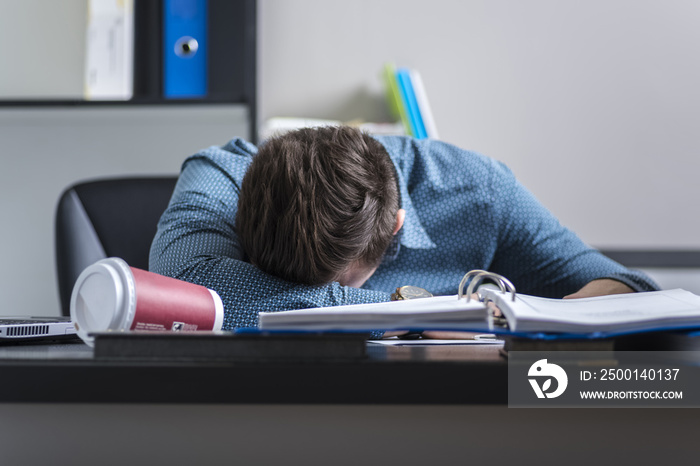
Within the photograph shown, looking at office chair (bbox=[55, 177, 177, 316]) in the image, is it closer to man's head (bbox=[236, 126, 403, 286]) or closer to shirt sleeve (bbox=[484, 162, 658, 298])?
man's head (bbox=[236, 126, 403, 286])

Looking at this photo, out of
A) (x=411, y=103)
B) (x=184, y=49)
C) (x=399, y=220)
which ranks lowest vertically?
(x=399, y=220)

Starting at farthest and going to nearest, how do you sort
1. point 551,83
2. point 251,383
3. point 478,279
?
point 551,83
point 478,279
point 251,383

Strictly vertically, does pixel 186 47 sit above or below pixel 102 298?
above

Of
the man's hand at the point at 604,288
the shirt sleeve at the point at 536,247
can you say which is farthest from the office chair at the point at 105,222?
the man's hand at the point at 604,288

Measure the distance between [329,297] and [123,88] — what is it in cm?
122

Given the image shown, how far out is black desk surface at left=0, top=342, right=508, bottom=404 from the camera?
14.3 inches

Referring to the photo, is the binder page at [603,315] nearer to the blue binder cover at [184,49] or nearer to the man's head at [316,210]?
the man's head at [316,210]

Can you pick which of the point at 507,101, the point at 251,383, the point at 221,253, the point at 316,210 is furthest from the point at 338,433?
the point at 507,101

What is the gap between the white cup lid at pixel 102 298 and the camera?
0.43m

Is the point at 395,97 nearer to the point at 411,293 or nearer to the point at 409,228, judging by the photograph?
the point at 409,228

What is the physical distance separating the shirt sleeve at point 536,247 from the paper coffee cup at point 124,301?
2.90 ft

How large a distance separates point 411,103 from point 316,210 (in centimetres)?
109

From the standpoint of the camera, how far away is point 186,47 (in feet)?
5.56

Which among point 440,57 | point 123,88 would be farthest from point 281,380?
point 440,57
